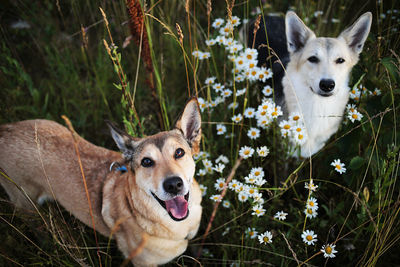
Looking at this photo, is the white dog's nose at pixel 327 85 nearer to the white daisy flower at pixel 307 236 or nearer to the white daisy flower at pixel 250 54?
the white daisy flower at pixel 250 54

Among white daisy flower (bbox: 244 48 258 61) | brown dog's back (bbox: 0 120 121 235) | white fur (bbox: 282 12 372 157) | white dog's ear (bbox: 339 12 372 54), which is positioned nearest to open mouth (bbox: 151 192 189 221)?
brown dog's back (bbox: 0 120 121 235)

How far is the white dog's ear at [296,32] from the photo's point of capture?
299 centimetres

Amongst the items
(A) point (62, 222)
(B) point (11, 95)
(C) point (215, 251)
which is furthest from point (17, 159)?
(C) point (215, 251)

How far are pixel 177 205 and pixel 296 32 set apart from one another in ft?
7.99

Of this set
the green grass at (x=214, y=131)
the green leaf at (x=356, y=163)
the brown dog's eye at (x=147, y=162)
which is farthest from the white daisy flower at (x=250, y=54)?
the brown dog's eye at (x=147, y=162)

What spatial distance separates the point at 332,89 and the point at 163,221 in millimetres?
2168

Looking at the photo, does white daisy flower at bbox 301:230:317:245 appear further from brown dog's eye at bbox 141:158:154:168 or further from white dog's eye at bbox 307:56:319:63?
white dog's eye at bbox 307:56:319:63

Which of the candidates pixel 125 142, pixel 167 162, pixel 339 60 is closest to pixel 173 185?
pixel 167 162

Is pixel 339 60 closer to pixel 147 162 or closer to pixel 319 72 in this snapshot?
pixel 319 72

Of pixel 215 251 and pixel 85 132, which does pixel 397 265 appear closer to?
pixel 215 251

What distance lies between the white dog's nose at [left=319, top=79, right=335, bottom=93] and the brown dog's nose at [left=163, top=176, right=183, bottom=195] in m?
1.81

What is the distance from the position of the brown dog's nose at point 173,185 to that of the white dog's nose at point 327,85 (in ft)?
5.94

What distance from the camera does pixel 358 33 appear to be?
288cm

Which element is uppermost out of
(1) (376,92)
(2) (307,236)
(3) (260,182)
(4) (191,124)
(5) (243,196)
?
(1) (376,92)
